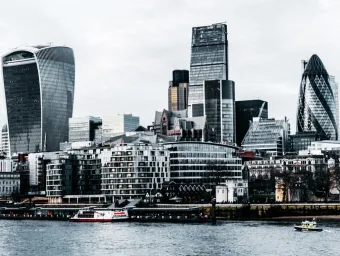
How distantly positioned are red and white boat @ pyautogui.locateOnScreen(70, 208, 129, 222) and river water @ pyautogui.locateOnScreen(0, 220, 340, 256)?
44.8 feet

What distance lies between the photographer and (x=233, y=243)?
122 metres

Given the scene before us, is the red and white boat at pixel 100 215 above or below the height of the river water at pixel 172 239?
above

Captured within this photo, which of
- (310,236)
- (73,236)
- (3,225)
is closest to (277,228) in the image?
(310,236)

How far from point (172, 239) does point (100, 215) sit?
56.7 metres

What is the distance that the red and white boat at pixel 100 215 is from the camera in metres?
183

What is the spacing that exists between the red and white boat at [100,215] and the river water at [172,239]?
13663 millimetres

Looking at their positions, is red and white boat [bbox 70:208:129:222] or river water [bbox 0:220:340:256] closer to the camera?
river water [bbox 0:220:340:256]

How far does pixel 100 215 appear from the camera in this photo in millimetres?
185125

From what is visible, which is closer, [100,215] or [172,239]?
[172,239]

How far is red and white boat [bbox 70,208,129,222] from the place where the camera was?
183m

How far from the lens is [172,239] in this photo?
430 feet

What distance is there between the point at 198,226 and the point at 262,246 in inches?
1710

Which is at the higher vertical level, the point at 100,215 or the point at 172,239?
the point at 100,215

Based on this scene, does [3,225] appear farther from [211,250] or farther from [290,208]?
[211,250]
